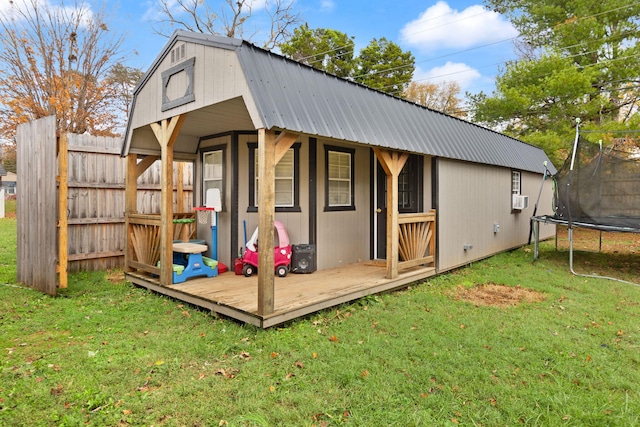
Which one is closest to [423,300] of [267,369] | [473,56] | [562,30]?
[267,369]

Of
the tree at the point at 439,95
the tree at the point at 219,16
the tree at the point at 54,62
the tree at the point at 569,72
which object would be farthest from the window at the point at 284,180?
the tree at the point at 439,95

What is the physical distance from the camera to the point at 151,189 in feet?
23.5

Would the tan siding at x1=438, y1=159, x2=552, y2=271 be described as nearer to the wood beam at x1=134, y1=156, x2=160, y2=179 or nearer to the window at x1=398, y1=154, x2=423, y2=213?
the window at x1=398, y1=154, x2=423, y2=213

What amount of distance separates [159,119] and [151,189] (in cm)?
256

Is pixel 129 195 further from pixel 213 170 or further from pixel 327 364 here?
pixel 327 364

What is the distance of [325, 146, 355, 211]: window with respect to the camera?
6336 mm

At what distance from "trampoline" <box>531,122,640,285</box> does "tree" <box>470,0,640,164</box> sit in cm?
456

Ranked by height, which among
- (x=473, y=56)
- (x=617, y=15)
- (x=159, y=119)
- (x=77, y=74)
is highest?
(x=473, y=56)

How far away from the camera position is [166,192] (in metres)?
4.94

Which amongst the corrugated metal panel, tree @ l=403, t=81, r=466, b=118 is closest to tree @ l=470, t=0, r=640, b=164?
the corrugated metal panel

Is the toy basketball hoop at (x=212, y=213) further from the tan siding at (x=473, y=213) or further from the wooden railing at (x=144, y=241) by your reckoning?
the tan siding at (x=473, y=213)

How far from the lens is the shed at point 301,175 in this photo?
3.92 m

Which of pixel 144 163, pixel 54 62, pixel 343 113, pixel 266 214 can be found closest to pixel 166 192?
pixel 144 163

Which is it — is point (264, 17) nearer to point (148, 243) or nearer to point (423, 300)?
point (148, 243)
